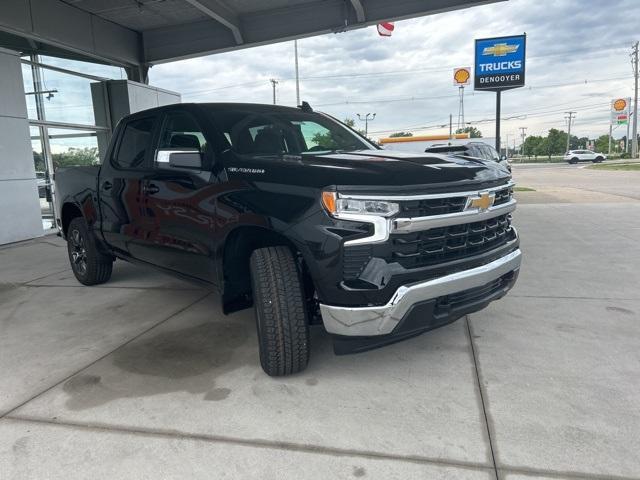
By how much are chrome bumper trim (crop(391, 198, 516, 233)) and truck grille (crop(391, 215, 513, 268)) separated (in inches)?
1.6

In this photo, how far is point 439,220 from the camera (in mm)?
2842

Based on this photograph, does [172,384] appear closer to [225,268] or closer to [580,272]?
[225,268]

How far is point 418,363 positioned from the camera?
3.41 m

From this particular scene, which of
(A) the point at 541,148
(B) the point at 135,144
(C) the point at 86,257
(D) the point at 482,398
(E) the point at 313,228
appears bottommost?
(D) the point at 482,398

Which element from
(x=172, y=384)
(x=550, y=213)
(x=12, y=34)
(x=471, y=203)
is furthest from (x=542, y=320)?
(x=12, y=34)

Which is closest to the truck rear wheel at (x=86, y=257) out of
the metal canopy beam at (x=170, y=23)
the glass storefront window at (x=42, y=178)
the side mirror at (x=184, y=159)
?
the side mirror at (x=184, y=159)

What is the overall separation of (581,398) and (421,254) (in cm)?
129

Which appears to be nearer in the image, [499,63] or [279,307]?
[279,307]

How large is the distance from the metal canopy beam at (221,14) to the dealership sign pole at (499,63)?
370 inches

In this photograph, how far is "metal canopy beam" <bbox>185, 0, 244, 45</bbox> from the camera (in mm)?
9406

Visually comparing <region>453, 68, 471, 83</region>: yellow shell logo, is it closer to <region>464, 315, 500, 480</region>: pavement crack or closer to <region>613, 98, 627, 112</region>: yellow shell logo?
<region>464, 315, 500, 480</region>: pavement crack

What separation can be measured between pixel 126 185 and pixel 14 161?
619 centimetres

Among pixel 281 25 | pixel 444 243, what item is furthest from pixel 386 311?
pixel 281 25

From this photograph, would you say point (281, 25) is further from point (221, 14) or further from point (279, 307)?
point (279, 307)
